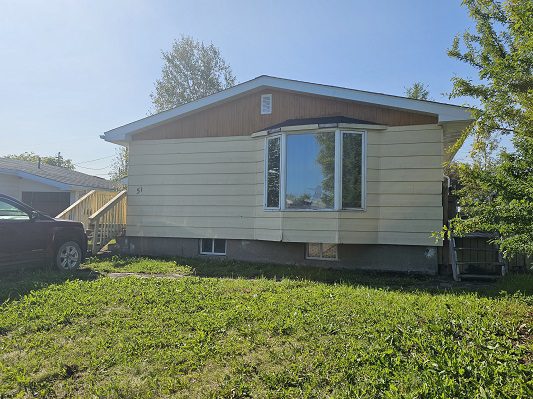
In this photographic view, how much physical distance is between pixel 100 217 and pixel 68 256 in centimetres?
228

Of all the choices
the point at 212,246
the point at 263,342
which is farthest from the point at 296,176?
the point at 263,342

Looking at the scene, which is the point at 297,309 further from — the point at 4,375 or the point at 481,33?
the point at 481,33

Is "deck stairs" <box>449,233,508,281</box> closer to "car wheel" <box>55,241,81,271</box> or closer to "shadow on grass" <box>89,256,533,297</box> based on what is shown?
"shadow on grass" <box>89,256,533,297</box>

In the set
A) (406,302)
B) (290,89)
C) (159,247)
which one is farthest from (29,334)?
(290,89)

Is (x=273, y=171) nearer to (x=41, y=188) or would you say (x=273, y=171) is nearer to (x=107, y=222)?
(x=107, y=222)

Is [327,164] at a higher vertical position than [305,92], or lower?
lower

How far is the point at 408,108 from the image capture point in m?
→ 8.62

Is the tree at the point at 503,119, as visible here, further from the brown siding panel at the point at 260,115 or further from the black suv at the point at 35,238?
the black suv at the point at 35,238

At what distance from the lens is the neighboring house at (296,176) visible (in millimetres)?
8664

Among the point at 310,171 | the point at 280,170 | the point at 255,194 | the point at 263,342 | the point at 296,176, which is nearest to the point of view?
the point at 263,342

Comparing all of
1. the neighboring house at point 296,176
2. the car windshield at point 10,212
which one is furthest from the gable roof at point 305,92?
the car windshield at point 10,212

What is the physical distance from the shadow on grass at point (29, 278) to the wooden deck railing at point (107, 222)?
2.49m

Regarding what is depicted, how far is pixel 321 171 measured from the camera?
343 inches

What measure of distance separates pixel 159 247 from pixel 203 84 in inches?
903
